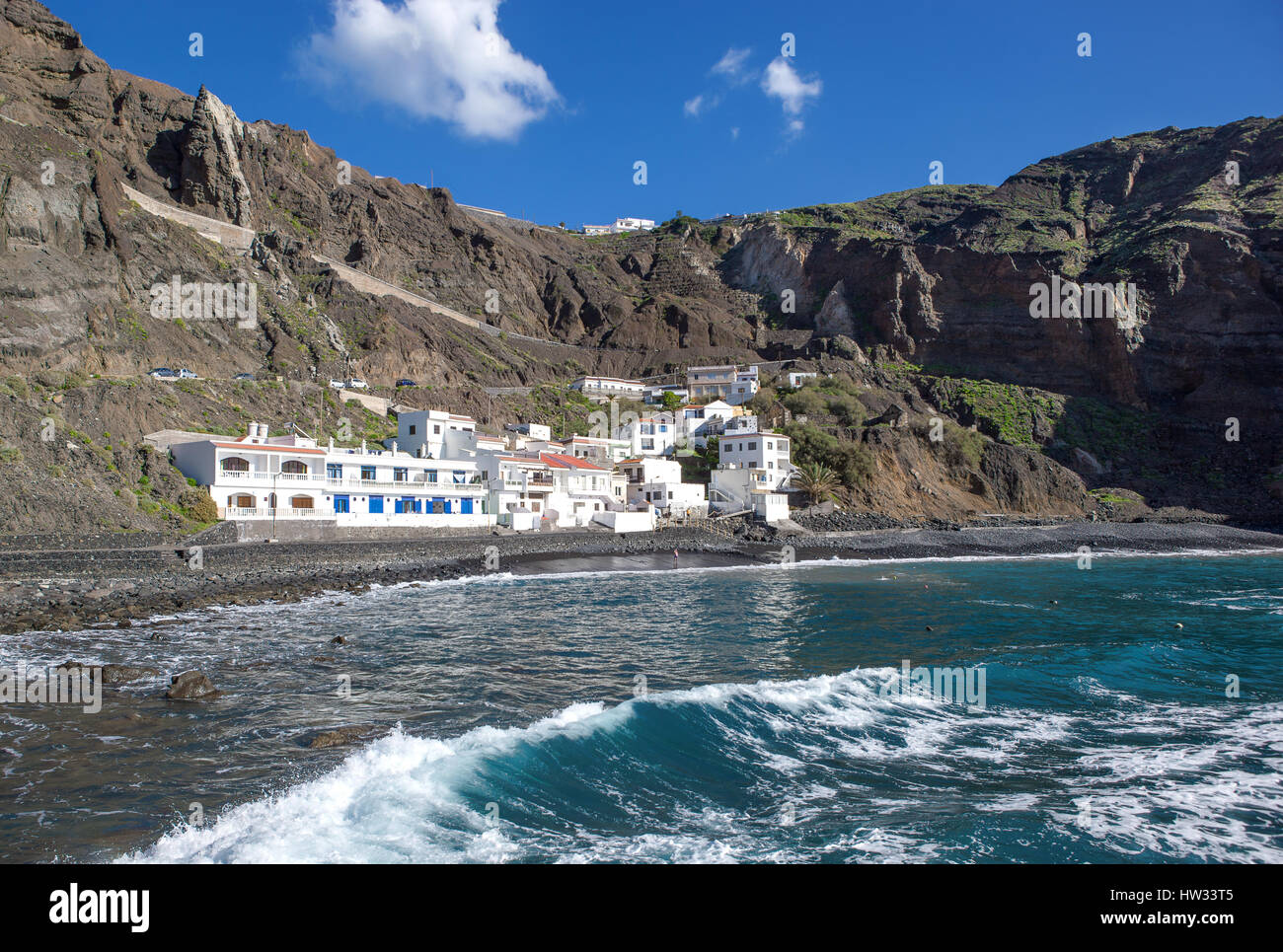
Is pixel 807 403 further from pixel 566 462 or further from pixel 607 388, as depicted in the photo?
pixel 566 462

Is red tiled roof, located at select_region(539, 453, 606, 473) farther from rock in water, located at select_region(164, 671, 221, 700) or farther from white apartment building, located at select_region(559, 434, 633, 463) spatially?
rock in water, located at select_region(164, 671, 221, 700)

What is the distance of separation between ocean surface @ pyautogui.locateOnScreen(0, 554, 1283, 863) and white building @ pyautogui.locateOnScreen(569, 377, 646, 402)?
62.9 meters

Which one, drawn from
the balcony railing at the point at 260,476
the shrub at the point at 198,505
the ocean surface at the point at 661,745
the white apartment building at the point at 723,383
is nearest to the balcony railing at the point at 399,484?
the balcony railing at the point at 260,476

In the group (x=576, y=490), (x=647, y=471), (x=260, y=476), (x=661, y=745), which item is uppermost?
(x=647, y=471)

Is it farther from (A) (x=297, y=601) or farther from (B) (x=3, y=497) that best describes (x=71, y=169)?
(A) (x=297, y=601)

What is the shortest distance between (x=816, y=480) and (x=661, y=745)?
51.1m

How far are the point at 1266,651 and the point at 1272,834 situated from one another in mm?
14005

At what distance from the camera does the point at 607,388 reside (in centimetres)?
8731

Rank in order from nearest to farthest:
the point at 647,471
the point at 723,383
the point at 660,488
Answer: the point at 660,488 < the point at 647,471 < the point at 723,383

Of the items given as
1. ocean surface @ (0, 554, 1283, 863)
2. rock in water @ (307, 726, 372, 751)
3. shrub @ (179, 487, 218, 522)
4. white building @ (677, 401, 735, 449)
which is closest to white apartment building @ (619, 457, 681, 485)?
white building @ (677, 401, 735, 449)

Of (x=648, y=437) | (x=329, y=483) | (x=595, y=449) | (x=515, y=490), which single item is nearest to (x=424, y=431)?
(x=515, y=490)

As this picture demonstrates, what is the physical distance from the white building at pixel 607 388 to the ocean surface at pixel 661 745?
62902 mm
